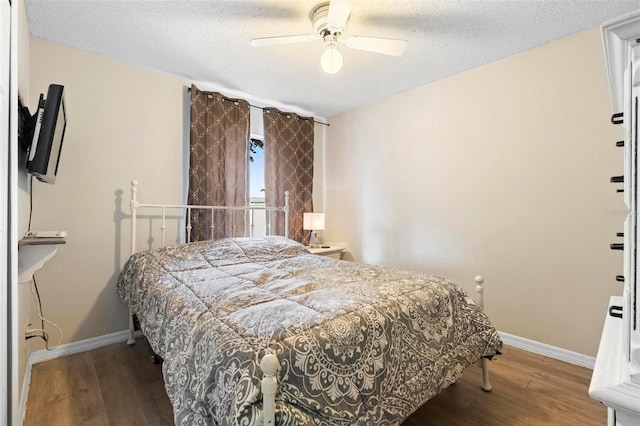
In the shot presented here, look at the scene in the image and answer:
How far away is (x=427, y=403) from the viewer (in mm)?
1734

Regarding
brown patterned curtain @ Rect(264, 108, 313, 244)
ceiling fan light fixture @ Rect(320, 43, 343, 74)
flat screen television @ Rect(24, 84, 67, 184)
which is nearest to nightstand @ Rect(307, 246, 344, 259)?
brown patterned curtain @ Rect(264, 108, 313, 244)

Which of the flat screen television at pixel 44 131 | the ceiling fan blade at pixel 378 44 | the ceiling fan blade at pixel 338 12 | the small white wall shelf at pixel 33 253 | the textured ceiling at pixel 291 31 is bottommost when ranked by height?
the small white wall shelf at pixel 33 253

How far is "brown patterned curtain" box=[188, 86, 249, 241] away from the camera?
288 centimetres

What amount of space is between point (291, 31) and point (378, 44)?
0.68 m

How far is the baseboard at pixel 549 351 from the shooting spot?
2129 millimetres

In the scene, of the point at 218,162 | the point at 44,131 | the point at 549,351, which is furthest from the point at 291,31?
the point at 549,351

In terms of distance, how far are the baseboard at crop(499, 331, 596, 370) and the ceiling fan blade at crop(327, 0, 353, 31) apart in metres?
2.65

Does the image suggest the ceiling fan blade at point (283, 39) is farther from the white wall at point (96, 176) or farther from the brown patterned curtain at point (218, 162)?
the white wall at point (96, 176)

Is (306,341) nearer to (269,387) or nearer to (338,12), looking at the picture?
(269,387)

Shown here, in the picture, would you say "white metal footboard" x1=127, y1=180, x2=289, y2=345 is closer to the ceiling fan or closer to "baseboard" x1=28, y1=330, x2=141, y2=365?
"baseboard" x1=28, y1=330, x2=141, y2=365

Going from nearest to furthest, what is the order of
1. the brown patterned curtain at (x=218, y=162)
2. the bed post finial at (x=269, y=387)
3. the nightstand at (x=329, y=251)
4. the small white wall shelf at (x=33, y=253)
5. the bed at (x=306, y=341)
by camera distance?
1. the bed post finial at (x=269, y=387)
2. the bed at (x=306, y=341)
3. the small white wall shelf at (x=33, y=253)
4. the brown patterned curtain at (x=218, y=162)
5. the nightstand at (x=329, y=251)

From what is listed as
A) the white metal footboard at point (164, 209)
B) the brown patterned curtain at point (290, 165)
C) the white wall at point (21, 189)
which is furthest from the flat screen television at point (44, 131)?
the brown patterned curtain at point (290, 165)

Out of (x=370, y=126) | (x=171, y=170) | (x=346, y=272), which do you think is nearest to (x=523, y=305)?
(x=346, y=272)

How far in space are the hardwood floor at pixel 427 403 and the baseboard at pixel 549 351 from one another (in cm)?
7
